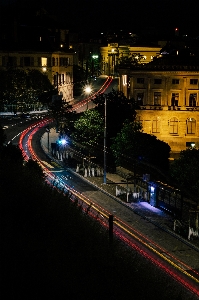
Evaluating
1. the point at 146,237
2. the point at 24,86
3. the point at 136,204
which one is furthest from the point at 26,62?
the point at 146,237

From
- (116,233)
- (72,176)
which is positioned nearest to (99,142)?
(72,176)

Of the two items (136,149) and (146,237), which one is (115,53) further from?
(146,237)

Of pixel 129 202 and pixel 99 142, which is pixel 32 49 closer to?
pixel 99 142

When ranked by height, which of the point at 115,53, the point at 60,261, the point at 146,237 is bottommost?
the point at 146,237

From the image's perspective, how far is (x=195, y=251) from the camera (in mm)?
28500

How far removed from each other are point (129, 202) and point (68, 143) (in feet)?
62.2

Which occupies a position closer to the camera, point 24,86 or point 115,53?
point 24,86

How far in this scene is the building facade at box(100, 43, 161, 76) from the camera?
352 feet

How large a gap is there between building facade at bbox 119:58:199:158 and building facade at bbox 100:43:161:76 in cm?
3575

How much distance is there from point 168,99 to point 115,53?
182 ft

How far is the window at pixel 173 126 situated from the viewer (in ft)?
230

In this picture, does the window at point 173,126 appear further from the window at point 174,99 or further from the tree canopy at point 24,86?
the tree canopy at point 24,86

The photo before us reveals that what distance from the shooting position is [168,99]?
2810 inches

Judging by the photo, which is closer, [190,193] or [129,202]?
[190,193]
